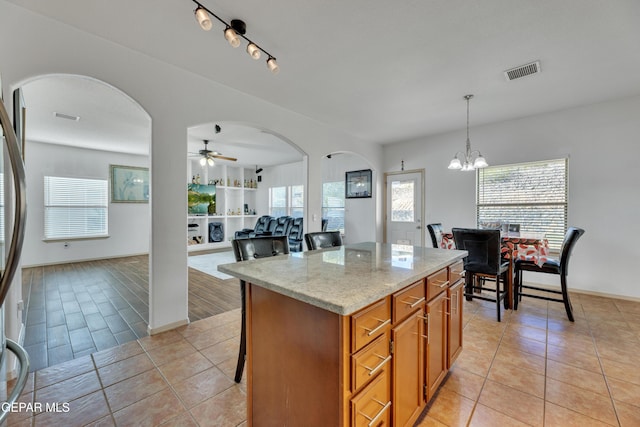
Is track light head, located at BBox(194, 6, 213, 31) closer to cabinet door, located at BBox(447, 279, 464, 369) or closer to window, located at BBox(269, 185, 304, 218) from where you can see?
cabinet door, located at BBox(447, 279, 464, 369)

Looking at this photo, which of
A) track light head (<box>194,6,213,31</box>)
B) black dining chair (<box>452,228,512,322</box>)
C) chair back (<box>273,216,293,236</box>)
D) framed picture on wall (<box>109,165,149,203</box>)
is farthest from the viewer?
chair back (<box>273,216,293,236</box>)

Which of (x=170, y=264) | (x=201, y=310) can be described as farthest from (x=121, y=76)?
(x=201, y=310)

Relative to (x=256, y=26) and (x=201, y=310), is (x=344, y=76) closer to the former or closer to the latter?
(x=256, y=26)

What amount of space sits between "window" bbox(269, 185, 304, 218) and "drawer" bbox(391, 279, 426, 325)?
261 inches

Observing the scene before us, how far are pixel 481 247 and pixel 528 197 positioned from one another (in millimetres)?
1997

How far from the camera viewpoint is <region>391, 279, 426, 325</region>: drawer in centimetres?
124

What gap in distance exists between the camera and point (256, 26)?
7.04ft

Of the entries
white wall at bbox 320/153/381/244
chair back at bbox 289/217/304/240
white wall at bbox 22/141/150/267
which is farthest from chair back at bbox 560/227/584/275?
white wall at bbox 22/141/150/267

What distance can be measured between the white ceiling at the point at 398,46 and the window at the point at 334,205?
338 centimetres

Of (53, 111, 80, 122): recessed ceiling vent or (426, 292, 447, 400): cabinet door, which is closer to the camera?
(426, 292, 447, 400): cabinet door

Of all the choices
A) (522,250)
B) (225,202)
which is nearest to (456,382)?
(522,250)

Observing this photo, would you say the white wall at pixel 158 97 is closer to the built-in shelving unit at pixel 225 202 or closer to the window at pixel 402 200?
the window at pixel 402 200

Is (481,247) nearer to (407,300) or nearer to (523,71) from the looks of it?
(523,71)

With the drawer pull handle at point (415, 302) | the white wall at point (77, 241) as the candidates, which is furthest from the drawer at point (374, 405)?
the white wall at point (77, 241)
